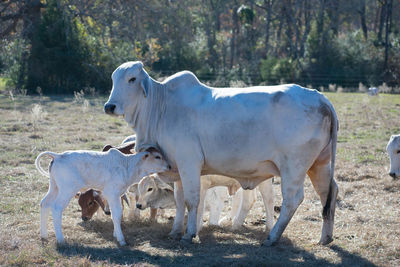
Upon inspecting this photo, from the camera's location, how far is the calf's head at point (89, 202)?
300 inches

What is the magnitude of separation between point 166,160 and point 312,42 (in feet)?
95.2

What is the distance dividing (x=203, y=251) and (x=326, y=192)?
67.1 inches

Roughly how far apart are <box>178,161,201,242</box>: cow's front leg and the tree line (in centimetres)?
→ 1774

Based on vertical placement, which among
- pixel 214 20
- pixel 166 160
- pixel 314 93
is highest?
pixel 214 20

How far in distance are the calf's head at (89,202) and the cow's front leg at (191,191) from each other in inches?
58.2

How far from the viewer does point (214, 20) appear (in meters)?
41.6

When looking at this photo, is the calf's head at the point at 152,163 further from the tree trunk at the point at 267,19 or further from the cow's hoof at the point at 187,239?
the tree trunk at the point at 267,19

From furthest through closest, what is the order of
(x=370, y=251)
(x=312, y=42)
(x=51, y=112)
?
1. (x=312, y=42)
2. (x=51, y=112)
3. (x=370, y=251)

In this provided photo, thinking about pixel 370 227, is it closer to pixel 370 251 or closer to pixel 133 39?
pixel 370 251

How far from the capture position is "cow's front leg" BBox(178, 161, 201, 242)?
6645 mm

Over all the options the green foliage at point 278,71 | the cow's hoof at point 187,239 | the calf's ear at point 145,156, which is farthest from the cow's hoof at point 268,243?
the green foliage at point 278,71

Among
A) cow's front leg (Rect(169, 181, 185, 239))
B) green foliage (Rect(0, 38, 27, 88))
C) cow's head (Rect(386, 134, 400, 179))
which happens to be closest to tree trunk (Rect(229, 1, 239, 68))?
green foliage (Rect(0, 38, 27, 88))

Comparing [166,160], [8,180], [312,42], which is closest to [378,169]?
[166,160]

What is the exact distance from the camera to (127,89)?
693 centimetres
